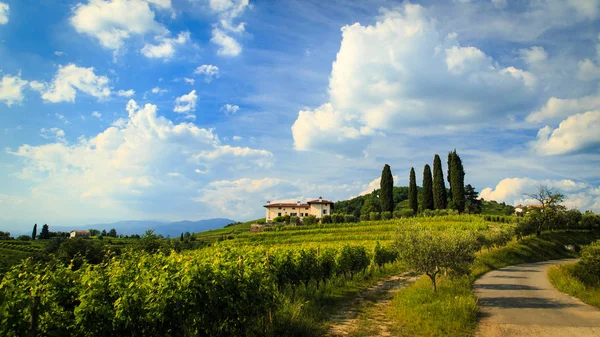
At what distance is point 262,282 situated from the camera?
10148 millimetres

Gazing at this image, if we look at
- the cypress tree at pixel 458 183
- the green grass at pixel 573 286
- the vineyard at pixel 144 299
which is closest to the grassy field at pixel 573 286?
the green grass at pixel 573 286

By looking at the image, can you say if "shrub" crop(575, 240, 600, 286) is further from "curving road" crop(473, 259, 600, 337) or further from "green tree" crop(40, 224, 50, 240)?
"green tree" crop(40, 224, 50, 240)

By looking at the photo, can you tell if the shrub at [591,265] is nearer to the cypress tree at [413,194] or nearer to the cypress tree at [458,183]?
the cypress tree at [458,183]

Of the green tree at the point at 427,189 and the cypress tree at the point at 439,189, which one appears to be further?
the green tree at the point at 427,189

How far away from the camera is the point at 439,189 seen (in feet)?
250

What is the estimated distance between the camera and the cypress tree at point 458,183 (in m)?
73.2

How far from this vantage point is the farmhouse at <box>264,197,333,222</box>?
102 metres

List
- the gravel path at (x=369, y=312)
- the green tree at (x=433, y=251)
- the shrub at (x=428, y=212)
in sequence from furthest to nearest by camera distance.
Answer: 1. the shrub at (x=428, y=212)
2. the green tree at (x=433, y=251)
3. the gravel path at (x=369, y=312)

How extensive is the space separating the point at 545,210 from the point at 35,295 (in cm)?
6260

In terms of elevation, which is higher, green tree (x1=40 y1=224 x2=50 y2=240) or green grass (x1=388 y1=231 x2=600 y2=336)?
green grass (x1=388 y1=231 x2=600 y2=336)

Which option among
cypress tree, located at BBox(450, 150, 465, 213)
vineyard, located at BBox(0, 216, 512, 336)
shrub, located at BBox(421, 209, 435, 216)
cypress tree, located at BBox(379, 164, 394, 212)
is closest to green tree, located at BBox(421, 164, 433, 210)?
cypress tree, located at BBox(450, 150, 465, 213)

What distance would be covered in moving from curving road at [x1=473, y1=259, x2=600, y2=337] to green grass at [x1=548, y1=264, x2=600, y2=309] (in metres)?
0.45

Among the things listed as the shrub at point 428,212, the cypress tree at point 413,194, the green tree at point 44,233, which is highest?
the cypress tree at point 413,194

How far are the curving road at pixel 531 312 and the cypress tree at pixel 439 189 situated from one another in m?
56.0
